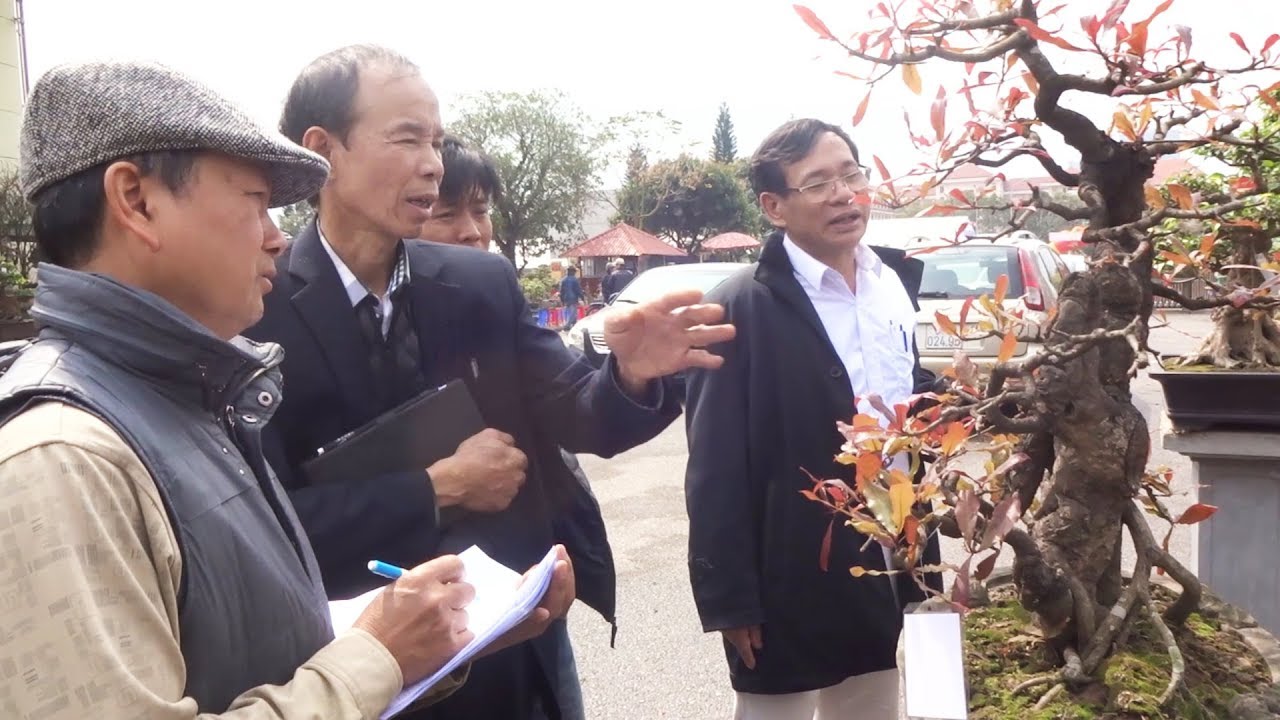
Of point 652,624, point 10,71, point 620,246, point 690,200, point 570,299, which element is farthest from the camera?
Result: point 690,200

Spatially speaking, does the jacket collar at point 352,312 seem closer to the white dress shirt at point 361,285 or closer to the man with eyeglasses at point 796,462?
the white dress shirt at point 361,285

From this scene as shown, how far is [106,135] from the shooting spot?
3.02ft

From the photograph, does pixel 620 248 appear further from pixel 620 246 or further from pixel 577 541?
pixel 577 541

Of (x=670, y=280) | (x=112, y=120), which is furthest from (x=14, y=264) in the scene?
(x=112, y=120)

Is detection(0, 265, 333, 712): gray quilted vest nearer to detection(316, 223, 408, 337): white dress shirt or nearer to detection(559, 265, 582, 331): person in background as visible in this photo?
detection(316, 223, 408, 337): white dress shirt

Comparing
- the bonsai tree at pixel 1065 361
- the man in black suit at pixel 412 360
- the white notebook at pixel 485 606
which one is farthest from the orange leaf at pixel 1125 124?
the white notebook at pixel 485 606

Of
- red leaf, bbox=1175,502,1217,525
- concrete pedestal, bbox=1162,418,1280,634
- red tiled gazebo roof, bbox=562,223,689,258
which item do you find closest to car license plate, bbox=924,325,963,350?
concrete pedestal, bbox=1162,418,1280,634

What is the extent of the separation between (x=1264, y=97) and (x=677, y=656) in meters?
2.99

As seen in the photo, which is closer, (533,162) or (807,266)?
(807,266)

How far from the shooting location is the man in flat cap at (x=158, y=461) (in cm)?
74

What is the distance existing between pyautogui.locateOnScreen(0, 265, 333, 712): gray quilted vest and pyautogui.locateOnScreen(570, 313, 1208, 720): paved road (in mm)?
1962

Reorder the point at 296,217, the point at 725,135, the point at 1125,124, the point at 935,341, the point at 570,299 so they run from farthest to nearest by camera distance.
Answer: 1. the point at 725,135
2. the point at 296,217
3. the point at 570,299
4. the point at 935,341
5. the point at 1125,124

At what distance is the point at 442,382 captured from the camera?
5.74ft

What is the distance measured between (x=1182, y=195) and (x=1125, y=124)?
0.16 metres
